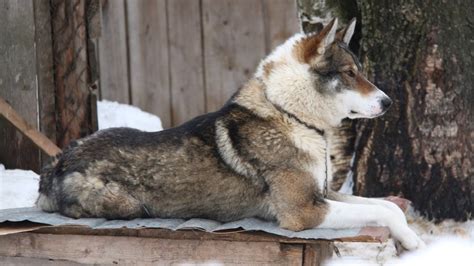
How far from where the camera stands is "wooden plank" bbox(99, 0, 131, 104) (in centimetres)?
898

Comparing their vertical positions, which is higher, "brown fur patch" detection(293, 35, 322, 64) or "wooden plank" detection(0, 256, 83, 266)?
"brown fur patch" detection(293, 35, 322, 64)

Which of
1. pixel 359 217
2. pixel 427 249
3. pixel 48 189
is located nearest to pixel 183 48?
pixel 48 189

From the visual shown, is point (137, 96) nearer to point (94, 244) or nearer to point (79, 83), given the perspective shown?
point (79, 83)

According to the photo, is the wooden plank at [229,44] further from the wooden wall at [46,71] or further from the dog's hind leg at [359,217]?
the dog's hind leg at [359,217]

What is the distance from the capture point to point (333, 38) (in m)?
4.60

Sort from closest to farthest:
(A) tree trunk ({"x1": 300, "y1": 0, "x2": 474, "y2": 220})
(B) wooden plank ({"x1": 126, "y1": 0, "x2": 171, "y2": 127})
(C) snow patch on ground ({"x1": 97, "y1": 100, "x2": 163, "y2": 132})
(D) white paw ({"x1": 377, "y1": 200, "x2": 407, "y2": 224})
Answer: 1. (D) white paw ({"x1": 377, "y1": 200, "x2": 407, "y2": 224})
2. (A) tree trunk ({"x1": 300, "y1": 0, "x2": 474, "y2": 220})
3. (C) snow patch on ground ({"x1": 97, "y1": 100, "x2": 163, "y2": 132})
4. (B) wooden plank ({"x1": 126, "y1": 0, "x2": 171, "y2": 127})

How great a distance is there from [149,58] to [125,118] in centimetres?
77

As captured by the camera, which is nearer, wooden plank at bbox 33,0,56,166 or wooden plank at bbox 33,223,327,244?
wooden plank at bbox 33,223,327,244

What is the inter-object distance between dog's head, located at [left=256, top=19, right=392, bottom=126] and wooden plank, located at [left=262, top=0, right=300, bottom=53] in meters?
4.06

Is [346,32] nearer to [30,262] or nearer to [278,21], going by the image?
[30,262]

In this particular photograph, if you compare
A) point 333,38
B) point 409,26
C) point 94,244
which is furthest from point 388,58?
point 94,244

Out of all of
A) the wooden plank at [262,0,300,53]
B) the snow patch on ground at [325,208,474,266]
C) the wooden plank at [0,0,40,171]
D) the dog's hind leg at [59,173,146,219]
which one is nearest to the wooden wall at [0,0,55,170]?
the wooden plank at [0,0,40,171]

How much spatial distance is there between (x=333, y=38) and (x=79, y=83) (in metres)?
2.96

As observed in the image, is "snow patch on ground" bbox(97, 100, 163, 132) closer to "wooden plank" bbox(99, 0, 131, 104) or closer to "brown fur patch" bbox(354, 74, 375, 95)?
"wooden plank" bbox(99, 0, 131, 104)
